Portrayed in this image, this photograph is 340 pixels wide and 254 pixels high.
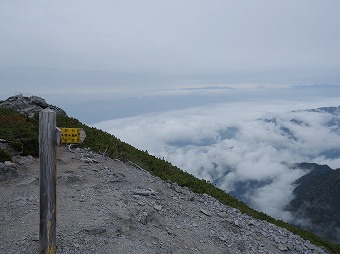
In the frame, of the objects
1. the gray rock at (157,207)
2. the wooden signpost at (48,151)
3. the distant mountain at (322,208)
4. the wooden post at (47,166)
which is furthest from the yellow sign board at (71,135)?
the distant mountain at (322,208)

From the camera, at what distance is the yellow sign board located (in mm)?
8000

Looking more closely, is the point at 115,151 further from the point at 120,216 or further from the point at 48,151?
the point at 48,151

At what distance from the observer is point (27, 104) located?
26844 millimetres

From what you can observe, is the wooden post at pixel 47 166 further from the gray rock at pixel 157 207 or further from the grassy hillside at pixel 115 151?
the grassy hillside at pixel 115 151

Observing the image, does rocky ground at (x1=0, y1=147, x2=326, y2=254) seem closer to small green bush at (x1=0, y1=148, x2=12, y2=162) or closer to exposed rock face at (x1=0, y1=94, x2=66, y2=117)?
small green bush at (x1=0, y1=148, x2=12, y2=162)

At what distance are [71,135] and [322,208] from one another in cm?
15929

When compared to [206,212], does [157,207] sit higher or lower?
higher

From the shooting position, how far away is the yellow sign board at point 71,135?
8000 mm

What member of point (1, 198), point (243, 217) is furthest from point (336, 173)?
point (1, 198)

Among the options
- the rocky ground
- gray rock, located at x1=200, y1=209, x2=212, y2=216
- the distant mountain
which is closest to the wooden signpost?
the rocky ground

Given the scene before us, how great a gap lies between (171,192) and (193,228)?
3722 millimetres

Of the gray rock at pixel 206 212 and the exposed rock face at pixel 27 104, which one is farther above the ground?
the exposed rock face at pixel 27 104

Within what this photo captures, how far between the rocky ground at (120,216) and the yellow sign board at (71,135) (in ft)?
10.4

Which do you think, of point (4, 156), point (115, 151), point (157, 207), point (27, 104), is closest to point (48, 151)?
point (157, 207)
